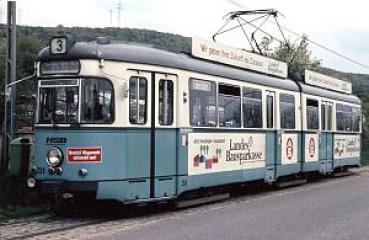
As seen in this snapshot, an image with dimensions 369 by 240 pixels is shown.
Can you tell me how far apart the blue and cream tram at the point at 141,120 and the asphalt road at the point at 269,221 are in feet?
2.60

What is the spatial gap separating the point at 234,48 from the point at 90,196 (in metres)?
6.16

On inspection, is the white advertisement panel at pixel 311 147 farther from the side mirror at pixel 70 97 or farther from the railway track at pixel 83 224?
the side mirror at pixel 70 97

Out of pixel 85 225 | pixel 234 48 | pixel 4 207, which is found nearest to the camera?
pixel 85 225

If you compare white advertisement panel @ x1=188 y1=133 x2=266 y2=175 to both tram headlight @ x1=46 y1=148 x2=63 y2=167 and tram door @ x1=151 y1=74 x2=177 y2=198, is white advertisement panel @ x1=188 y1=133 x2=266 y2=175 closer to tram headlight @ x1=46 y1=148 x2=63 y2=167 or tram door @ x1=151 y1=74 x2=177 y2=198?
tram door @ x1=151 y1=74 x2=177 y2=198

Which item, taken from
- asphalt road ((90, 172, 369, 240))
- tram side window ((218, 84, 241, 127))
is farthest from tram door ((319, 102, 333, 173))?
tram side window ((218, 84, 241, 127))

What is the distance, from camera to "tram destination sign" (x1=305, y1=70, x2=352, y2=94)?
2173 cm

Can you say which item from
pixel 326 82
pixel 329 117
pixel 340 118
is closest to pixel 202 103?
pixel 329 117

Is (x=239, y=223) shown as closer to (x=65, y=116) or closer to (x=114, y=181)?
(x=114, y=181)

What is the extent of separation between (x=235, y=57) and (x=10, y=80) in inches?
216

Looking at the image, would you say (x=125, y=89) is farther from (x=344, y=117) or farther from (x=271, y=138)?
(x=344, y=117)

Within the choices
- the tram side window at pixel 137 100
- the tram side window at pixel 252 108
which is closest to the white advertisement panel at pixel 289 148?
the tram side window at pixel 252 108

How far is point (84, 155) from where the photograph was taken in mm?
11555

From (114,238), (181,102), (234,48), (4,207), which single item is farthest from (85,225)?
(234,48)

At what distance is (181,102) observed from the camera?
42.9ft
